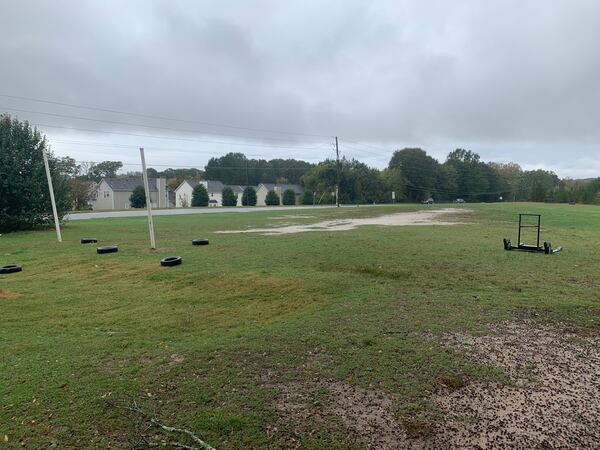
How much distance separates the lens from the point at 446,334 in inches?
188

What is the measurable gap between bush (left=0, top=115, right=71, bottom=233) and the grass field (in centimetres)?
1272

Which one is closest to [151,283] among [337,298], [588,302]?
[337,298]

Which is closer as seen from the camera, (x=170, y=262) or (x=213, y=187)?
(x=170, y=262)

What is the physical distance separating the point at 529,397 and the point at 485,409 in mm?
504

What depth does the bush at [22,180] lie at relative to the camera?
19.9 metres

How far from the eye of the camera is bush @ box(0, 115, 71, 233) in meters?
19.9

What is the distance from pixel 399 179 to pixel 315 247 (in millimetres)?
85278

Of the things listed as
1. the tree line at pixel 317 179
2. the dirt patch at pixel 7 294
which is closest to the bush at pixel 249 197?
the tree line at pixel 317 179

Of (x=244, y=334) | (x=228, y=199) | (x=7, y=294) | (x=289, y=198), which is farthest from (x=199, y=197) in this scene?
(x=244, y=334)

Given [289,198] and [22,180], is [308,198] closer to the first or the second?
[289,198]

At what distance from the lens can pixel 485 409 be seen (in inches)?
124

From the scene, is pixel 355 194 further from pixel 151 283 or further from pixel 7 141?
pixel 151 283

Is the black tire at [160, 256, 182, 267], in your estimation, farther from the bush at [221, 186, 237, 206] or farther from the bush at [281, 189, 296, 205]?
the bush at [281, 189, 296, 205]

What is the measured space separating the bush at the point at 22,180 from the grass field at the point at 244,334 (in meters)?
12.7
